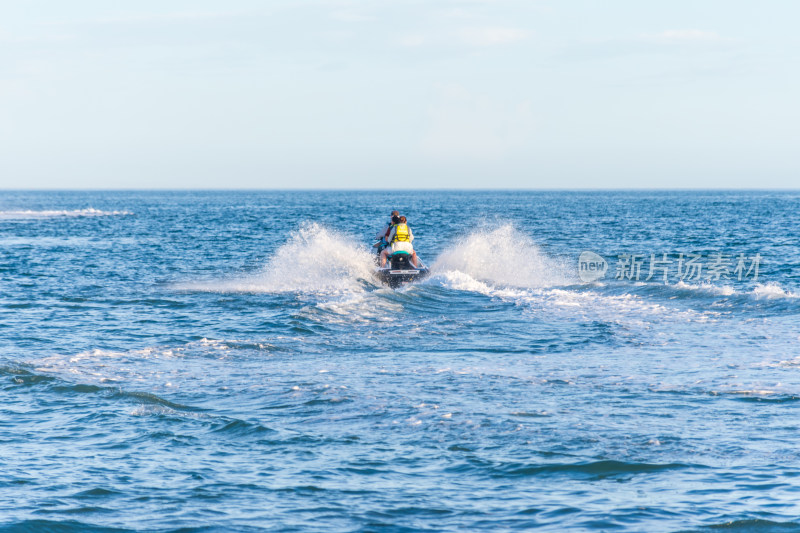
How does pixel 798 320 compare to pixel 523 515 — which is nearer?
pixel 523 515

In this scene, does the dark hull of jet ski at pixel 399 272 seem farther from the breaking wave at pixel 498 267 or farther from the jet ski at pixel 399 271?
the breaking wave at pixel 498 267

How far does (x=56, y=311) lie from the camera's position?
22375mm

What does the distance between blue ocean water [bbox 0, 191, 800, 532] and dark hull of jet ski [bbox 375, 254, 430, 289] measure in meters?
0.51

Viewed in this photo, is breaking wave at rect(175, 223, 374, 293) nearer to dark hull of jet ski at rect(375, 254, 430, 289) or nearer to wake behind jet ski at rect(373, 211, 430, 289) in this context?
dark hull of jet ski at rect(375, 254, 430, 289)

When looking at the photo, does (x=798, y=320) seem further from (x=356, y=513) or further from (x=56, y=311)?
(x=56, y=311)

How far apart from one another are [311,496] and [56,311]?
16.3m

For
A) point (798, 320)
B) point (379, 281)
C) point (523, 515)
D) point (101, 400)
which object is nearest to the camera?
point (523, 515)

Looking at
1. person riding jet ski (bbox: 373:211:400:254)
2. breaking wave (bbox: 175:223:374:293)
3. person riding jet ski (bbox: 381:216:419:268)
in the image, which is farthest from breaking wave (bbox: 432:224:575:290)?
breaking wave (bbox: 175:223:374:293)

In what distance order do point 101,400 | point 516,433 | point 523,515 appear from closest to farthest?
point 523,515, point 516,433, point 101,400

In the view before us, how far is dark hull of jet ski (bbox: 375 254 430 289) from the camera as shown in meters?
26.2

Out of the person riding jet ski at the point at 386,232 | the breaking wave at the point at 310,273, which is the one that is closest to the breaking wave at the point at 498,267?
the person riding jet ski at the point at 386,232

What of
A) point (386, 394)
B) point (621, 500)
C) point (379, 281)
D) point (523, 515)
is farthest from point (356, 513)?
point (379, 281)

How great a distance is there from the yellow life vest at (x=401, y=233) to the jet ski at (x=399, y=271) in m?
0.47

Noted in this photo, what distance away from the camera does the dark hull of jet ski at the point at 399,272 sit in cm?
2620
